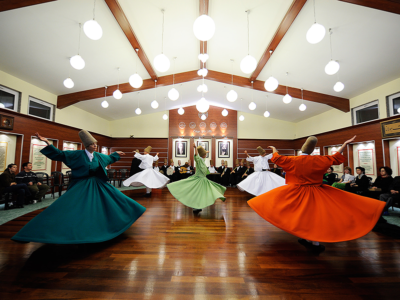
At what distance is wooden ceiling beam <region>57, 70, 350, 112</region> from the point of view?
7.19 metres

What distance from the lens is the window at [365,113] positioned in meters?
6.13

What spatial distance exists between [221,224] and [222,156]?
315 inches

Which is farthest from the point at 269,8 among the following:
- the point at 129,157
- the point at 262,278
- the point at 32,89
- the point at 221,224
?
the point at 129,157

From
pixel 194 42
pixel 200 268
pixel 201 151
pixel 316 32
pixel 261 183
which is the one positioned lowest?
pixel 200 268

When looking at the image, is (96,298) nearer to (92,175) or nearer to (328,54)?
(92,175)

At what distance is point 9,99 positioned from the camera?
212 inches

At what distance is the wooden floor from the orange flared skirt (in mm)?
308

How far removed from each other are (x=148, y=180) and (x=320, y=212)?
4.76 metres

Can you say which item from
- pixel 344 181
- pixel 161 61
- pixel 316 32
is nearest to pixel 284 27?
pixel 316 32

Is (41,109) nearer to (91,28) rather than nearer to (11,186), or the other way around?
(11,186)

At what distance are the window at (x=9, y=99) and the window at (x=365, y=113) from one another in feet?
37.3

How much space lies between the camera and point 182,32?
16.4 ft

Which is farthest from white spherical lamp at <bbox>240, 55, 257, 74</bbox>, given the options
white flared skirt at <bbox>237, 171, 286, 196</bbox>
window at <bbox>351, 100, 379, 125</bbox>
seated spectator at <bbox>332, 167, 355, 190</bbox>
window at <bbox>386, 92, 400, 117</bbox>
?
window at <bbox>351, 100, 379, 125</bbox>

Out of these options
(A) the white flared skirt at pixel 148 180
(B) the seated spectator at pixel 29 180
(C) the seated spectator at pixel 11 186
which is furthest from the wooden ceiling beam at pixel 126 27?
(C) the seated spectator at pixel 11 186
